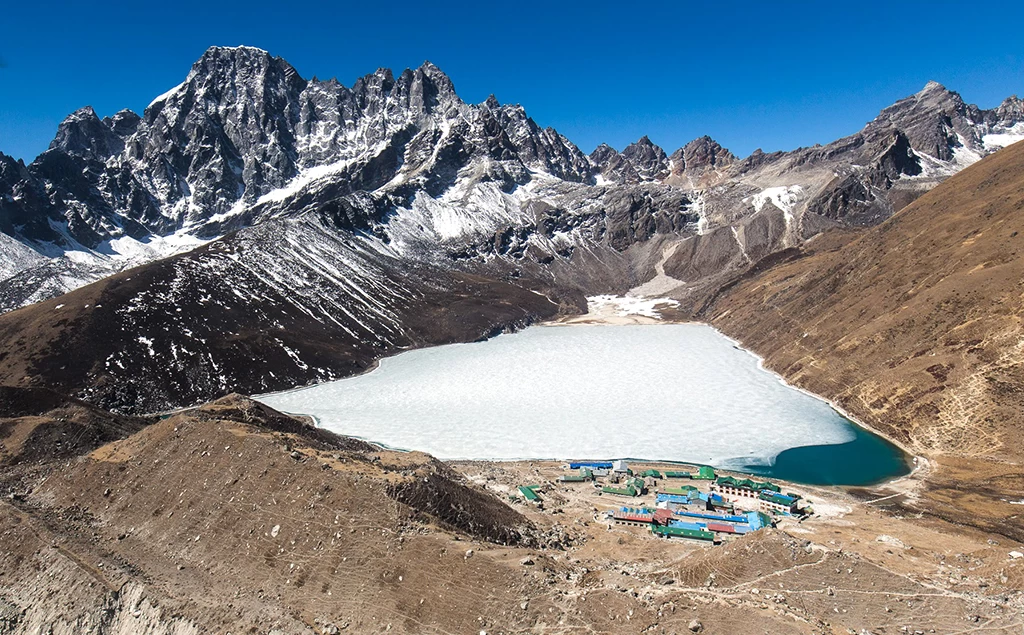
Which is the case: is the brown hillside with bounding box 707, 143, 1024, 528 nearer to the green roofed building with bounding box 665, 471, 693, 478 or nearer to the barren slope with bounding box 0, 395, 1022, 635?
the green roofed building with bounding box 665, 471, 693, 478

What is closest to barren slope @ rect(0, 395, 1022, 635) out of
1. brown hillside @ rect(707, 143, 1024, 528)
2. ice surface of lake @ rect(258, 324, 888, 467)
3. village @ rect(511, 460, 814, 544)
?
village @ rect(511, 460, 814, 544)

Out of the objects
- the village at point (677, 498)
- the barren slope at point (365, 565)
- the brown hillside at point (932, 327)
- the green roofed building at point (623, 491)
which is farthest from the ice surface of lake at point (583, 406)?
the barren slope at point (365, 565)

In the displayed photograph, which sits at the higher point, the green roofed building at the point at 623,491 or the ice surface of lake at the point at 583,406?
the ice surface of lake at the point at 583,406

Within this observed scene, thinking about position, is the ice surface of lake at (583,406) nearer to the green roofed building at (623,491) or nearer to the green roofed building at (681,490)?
the green roofed building at (681,490)

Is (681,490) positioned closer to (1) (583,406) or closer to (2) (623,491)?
(2) (623,491)

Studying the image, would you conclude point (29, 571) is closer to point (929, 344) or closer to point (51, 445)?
point (51, 445)

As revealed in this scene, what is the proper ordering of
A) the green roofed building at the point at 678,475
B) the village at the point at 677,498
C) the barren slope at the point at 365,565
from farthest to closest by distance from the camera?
the green roofed building at the point at 678,475, the village at the point at 677,498, the barren slope at the point at 365,565

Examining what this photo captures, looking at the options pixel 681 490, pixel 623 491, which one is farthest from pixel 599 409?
pixel 623 491
